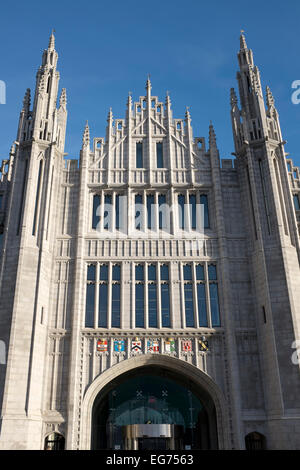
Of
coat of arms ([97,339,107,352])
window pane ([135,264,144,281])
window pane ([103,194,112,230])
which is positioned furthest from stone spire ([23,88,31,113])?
coat of arms ([97,339,107,352])

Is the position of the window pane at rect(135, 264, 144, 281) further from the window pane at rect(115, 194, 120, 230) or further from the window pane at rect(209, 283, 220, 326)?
the window pane at rect(209, 283, 220, 326)

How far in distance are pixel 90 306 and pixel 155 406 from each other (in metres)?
7.69

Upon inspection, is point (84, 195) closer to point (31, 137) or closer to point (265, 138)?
point (31, 137)

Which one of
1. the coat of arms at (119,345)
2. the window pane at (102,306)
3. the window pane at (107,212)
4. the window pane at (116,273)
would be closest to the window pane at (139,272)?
the window pane at (116,273)

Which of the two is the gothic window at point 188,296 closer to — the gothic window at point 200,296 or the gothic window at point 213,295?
the gothic window at point 200,296

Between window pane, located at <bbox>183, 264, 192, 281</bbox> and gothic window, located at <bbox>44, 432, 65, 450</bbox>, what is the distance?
11.6 metres

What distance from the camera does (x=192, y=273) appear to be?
2831 cm

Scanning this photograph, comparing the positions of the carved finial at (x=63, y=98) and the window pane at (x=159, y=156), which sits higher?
the carved finial at (x=63, y=98)

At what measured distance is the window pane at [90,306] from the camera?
27.0 metres

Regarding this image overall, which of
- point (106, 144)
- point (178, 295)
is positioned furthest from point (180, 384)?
point (106, 144)

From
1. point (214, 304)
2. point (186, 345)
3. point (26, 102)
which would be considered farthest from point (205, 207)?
point (26, 102)

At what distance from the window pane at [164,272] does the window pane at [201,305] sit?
209cm
